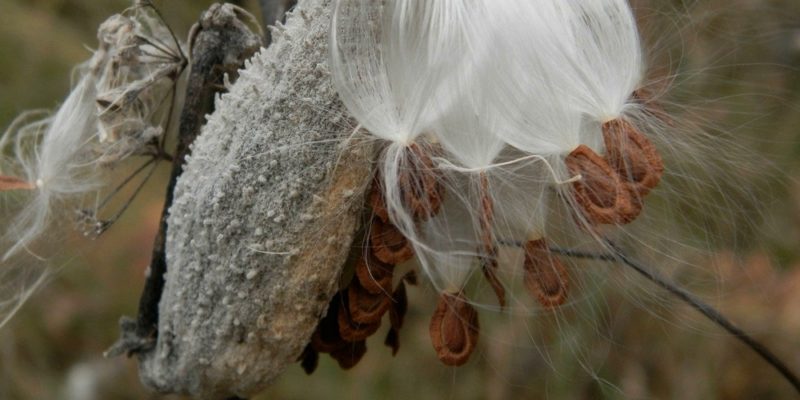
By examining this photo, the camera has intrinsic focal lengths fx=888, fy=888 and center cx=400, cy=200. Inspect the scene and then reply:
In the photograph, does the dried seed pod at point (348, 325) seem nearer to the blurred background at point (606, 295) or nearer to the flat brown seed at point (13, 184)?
the blurred background at point (606, 295)

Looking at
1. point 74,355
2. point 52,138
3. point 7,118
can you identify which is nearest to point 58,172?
point 52,138

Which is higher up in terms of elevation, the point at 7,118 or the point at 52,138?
the point at 7,118

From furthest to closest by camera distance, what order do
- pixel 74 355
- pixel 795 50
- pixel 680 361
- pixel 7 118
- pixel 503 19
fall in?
1. pixel 74 355
2. pixel 7 118
3. pixel 680 361
4. pixel 795 50
5. pixel 503 19

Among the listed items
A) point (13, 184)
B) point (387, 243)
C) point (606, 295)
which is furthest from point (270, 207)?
point (606, 295)

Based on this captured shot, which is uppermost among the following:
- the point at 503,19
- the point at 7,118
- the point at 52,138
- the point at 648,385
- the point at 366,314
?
the point at 7,118

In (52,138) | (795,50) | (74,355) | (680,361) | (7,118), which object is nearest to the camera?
(52,138)

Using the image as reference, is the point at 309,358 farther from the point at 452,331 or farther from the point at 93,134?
the point at 93,134

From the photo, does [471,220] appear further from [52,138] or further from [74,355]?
[74,355]
